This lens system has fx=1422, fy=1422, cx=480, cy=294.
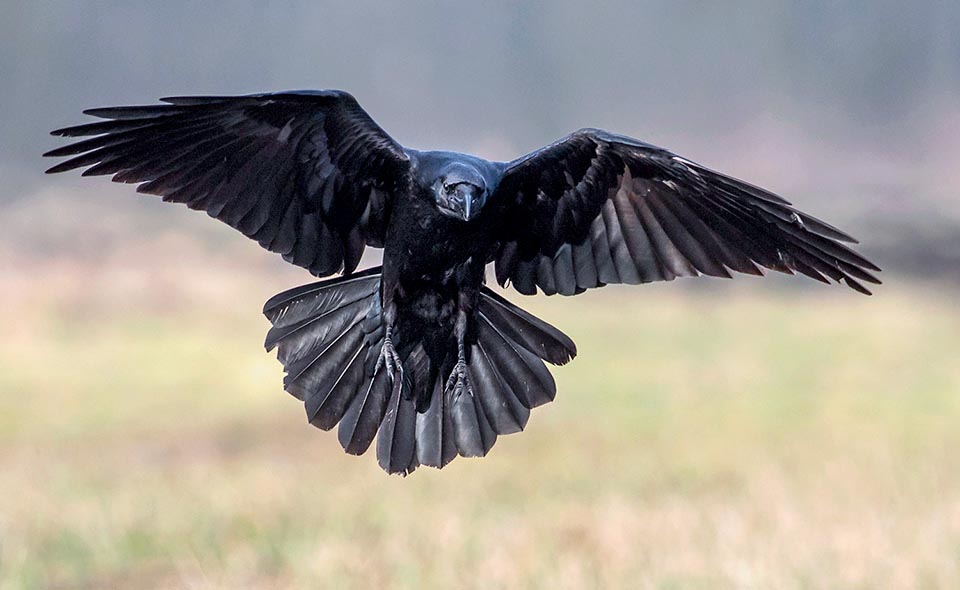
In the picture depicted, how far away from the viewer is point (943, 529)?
7477 millimetres

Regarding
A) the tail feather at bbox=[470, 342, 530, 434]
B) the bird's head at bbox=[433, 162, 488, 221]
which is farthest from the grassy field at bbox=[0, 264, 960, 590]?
the bird's head at bbox=[433, 162, 488, 221]

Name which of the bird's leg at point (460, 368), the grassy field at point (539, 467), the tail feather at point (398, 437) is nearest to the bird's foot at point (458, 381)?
the bird's leg at point (460, 368)

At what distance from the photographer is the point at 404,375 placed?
16.2 feet

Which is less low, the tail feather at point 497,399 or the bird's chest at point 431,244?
the bird's chest at point 431,244

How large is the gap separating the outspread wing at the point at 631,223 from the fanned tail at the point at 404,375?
22 centimetres

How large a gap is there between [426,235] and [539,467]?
6179 millimetres

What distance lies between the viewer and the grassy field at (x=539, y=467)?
709cm

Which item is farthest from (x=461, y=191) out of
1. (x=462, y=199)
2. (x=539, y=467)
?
(x=539, y=467)

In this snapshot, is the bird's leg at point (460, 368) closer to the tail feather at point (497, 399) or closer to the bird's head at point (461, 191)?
the tail feather at point (497, 399)

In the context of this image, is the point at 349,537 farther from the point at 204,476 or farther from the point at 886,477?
the point at 886,477

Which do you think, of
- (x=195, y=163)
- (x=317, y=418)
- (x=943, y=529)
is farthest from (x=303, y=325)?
(x=943, y=529)

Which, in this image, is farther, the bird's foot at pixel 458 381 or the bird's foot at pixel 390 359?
the bird's foot at pixel 458 381

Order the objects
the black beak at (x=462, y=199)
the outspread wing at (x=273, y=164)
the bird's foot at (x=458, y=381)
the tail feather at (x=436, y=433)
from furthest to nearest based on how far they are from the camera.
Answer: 1. the bird's foot at (x=458, y=381)
2. the tail feather at (x=436, y=433)
3. the outspread wing at (x=273, y=164)
4. the black beak at (x=462, y=199)

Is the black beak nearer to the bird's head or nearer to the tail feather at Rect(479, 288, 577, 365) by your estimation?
the bird's head
